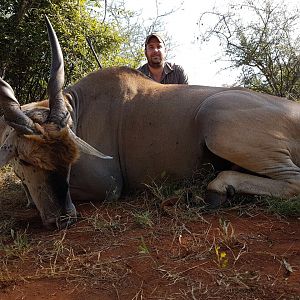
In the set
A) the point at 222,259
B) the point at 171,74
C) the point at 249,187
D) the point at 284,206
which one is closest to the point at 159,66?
the point at 171,74

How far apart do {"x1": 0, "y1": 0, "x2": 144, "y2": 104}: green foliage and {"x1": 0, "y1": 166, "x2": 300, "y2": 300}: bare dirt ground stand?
17.6ft

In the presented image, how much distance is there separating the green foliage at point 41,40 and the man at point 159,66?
2312 millimetres

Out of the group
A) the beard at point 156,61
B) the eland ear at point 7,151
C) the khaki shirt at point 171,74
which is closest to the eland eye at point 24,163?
the eland ear at point 7,151

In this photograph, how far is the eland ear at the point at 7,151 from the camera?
3277mm

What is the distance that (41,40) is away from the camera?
8258 millimetres

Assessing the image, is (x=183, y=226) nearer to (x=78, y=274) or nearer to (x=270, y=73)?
(x=78, y=274)

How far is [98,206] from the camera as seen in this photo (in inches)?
152

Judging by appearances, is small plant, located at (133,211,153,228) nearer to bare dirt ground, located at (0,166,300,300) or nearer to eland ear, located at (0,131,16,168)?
bare dirt ground, located at (0,166,300,300)

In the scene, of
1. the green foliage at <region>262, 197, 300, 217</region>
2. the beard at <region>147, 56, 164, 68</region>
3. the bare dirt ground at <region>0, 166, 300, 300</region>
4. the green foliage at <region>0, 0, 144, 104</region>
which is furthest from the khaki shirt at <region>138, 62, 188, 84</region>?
the green foliage at <region>262, 197, 300, 217</region>

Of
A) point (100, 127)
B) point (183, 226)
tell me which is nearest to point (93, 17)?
point (100, 127)

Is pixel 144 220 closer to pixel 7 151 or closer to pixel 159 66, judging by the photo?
pixel 7 151

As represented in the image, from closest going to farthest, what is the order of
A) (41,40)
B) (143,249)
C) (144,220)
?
(143,249), (144,220), (41,40)

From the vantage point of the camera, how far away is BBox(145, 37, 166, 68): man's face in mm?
6500

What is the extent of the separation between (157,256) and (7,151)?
1402 mm
